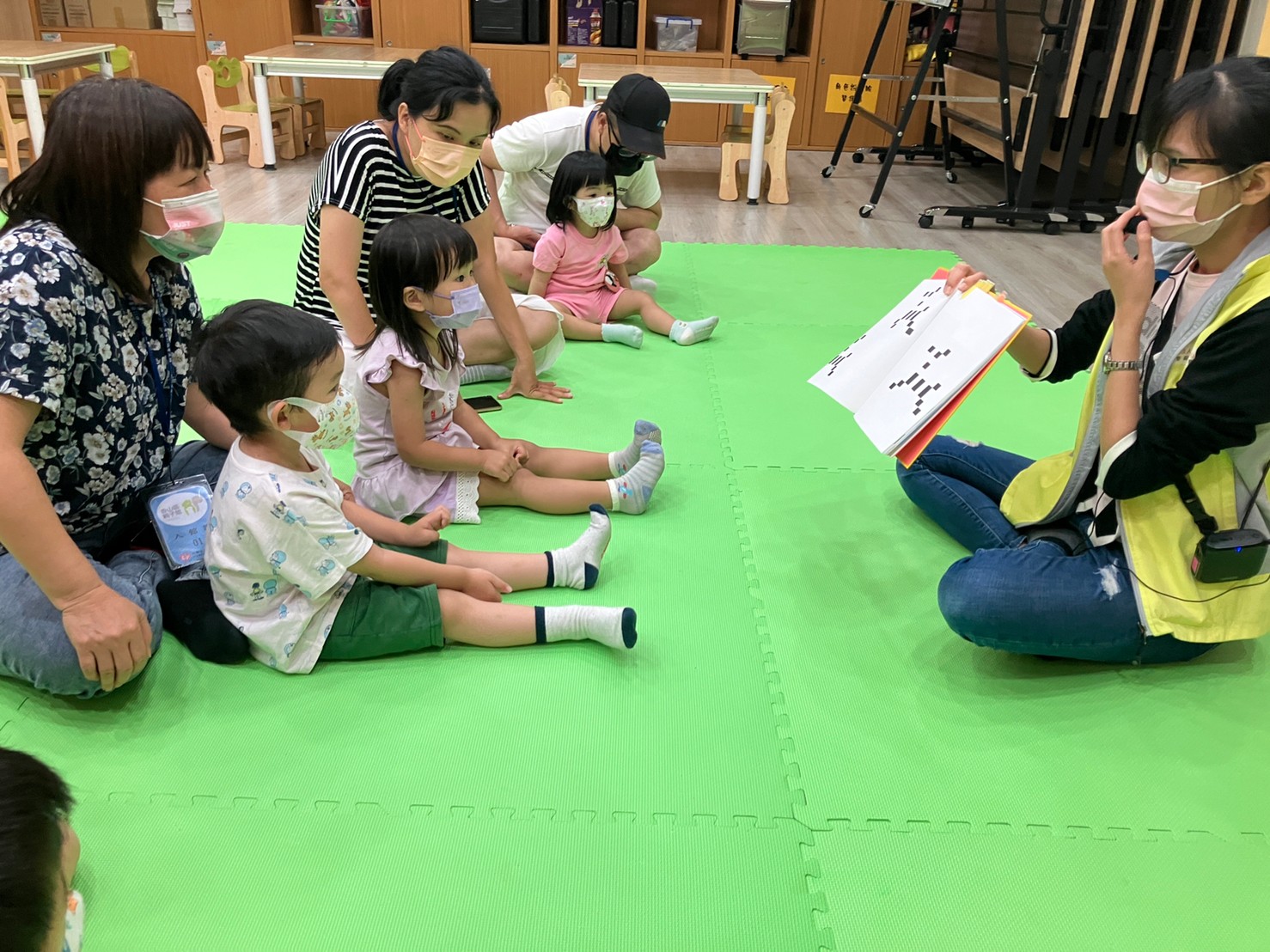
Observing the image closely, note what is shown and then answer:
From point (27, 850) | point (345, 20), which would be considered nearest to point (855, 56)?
point (345, 20)

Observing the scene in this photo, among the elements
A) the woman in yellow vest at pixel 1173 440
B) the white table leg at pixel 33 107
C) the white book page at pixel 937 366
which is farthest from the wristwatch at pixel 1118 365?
the white table leg at pixel 33 107

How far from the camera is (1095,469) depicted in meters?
1.84

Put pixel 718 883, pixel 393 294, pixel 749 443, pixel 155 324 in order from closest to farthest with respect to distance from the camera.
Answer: pixel 718 883 → pixel 155 324 → pixel 393 294 → pixel 749 443

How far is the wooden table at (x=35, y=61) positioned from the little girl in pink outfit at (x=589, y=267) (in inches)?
122

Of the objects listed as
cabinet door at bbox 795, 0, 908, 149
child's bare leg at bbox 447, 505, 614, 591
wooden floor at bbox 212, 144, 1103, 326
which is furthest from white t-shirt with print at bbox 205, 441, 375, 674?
cabinet door at bbox 795, 0, 908, 149

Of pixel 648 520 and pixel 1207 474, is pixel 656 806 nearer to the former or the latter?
pixel 648 520

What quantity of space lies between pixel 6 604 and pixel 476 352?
1.72m

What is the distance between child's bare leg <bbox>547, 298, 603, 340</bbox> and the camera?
135 inches

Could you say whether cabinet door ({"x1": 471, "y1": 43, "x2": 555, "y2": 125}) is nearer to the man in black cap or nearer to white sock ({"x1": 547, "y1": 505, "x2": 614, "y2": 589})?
the man in black cap

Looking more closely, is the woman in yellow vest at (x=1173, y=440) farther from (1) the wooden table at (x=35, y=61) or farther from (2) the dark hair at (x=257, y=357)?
(1) the wooden table at (x=35, y=61)

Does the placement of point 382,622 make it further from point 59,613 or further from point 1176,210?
point 1176,210

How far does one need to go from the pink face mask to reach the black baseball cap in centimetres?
196

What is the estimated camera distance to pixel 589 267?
3.46 m

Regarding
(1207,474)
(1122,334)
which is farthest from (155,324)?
(1207,474)
